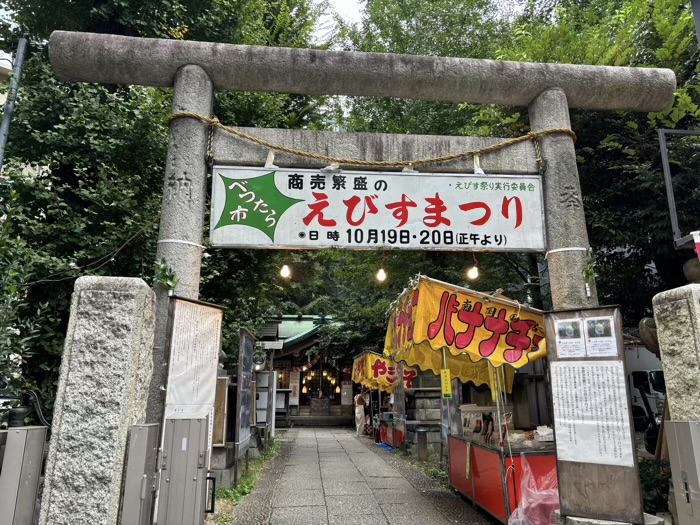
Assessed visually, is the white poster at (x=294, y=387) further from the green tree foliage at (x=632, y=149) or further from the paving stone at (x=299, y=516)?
the green tree foliage at (x=632, y=149)

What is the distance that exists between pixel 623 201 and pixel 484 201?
4557 mm

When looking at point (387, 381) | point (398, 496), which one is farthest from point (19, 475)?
point (387, 381)

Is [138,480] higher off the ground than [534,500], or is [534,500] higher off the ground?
[138,480]

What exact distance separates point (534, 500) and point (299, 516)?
4.00 meters

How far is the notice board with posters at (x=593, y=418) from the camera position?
4.75 metres

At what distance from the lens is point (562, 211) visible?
19.9 feet

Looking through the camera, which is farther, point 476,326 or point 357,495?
point 357,495

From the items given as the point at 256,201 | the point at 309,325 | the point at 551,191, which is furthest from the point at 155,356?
the point at 309,325

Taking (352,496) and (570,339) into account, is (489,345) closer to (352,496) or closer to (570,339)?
(570,339)

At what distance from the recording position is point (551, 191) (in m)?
6.18

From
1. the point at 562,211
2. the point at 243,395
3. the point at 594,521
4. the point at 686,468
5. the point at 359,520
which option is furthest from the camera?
the point at 243,395

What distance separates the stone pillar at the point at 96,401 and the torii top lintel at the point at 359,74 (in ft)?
10.4

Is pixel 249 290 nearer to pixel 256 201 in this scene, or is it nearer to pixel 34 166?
pixel 34 166

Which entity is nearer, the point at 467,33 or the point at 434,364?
the point at 434,364
